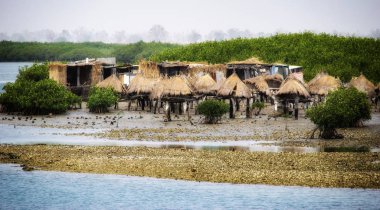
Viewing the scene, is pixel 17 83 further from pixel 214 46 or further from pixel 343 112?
pixel 214 46

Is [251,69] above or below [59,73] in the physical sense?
above

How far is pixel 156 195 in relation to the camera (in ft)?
78.4

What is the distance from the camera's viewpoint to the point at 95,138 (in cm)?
3644

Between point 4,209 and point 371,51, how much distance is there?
6285 centimetres

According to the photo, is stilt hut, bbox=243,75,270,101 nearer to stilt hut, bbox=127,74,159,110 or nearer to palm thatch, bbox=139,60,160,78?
stilt hut, bbox=127,74,159,110

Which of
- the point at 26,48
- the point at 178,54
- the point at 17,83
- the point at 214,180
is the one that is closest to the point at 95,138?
the point at 214,180

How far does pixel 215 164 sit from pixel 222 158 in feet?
4.37

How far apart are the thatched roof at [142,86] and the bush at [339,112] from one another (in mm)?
17095

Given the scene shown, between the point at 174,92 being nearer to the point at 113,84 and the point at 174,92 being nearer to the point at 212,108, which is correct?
the point at 212,108

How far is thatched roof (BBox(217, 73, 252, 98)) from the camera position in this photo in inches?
1784

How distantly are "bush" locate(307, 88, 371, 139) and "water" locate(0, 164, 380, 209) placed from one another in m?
11.1

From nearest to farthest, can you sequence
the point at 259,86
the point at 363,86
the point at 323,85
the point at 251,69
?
the point at 259,86 < the point at 323,85 < the point at 363,86 < the point at 251,69

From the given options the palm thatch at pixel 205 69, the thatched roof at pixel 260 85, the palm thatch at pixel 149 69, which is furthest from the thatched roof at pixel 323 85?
the palm thatch at pixel 149 69

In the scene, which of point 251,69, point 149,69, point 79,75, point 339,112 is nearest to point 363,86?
point 251,69
